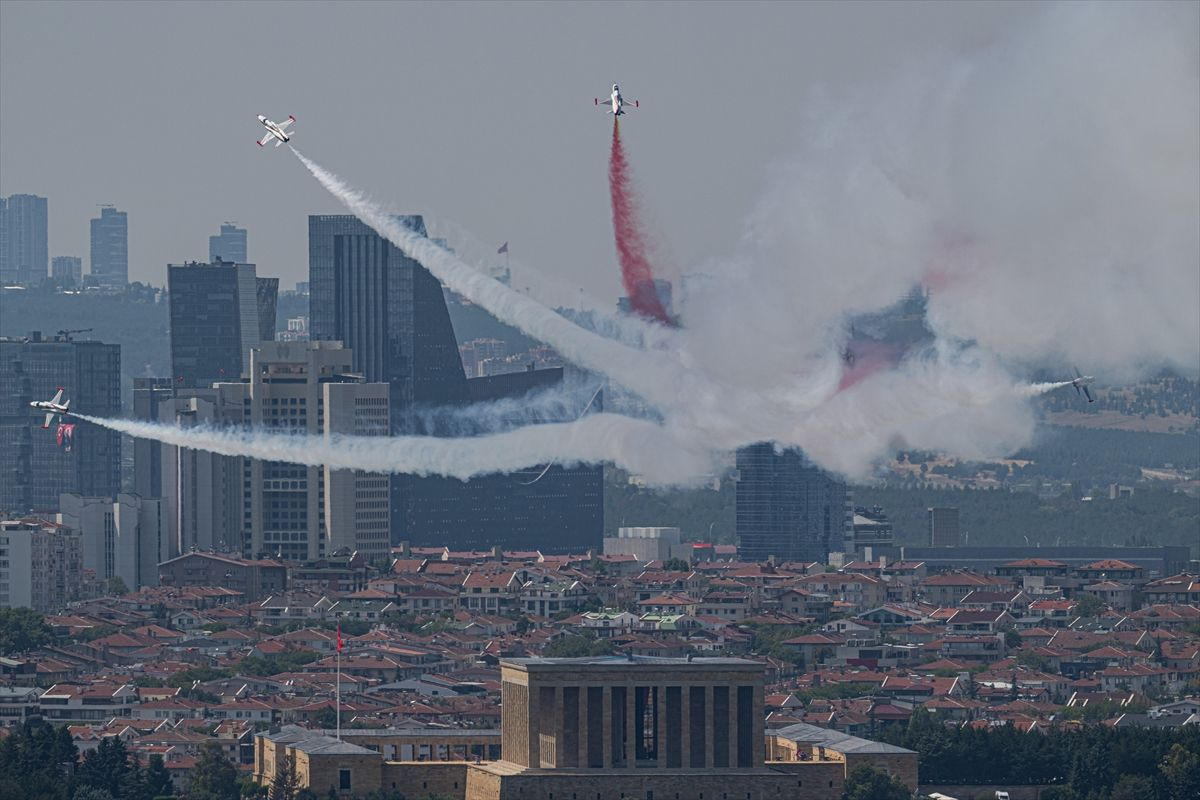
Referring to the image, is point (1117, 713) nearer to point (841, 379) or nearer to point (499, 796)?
point (841, 379)

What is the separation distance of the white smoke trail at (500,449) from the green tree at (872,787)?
78.4ft

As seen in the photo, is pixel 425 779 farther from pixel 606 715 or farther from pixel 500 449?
pixel 500 449

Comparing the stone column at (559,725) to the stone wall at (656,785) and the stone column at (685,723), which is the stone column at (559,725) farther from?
the stone column at (685,723)

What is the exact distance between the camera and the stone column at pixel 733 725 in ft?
409

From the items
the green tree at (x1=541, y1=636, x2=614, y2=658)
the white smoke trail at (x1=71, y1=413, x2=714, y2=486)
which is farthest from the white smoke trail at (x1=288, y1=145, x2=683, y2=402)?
the green tree at (x1=541, y1=636, x2=614, y2=658)

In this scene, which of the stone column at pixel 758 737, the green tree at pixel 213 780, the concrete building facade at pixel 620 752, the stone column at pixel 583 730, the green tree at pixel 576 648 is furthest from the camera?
the green tree at pixel 576 648

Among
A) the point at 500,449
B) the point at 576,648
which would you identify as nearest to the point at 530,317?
the point at 500,449

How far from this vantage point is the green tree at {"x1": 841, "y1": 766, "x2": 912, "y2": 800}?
123 m

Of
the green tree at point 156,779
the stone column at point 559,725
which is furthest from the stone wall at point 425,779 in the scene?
the green tree at point 156,779

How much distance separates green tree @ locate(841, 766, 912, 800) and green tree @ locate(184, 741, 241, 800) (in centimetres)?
1794

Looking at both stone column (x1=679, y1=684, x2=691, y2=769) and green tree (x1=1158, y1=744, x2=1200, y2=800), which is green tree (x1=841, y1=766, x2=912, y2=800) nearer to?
stone column (x1=679, y1=684, x2=691, y2=769)

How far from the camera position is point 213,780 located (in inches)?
5069

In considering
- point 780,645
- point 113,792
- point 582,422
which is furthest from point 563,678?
point 780,645

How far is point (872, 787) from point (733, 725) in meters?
4.46
